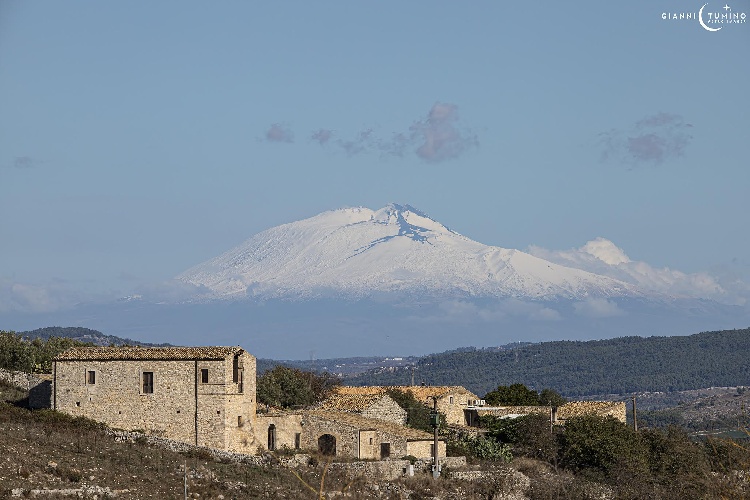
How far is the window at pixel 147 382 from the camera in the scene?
55.7 meters

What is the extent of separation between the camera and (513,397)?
270 ft

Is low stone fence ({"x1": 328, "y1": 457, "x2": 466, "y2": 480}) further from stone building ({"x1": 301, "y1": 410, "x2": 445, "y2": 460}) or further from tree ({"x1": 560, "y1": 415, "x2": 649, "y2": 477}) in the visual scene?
tree ({"x1": 560, "y1": 415, "x2": 649, "y2": 477})

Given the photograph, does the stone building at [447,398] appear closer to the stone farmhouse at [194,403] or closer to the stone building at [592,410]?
the stone building at [592,410]

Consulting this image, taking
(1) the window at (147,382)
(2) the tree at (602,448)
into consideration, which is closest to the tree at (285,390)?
(1) the window at (147,382)

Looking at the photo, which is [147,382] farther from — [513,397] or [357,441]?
[513,397]

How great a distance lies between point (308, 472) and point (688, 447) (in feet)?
69.7

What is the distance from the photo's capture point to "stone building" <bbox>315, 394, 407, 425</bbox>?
219ft

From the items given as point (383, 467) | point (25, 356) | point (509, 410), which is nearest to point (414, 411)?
point (509, 410)

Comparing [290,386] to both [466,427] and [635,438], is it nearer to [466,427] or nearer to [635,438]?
[466,427]

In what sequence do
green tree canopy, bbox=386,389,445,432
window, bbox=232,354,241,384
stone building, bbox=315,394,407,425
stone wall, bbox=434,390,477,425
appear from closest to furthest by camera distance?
window, bbox=232,354,241,384 → stone building, bbox=315,394,407,425 → green tree canopy, bbox=386,389,445,432 → stone wall, bbox=434,390,477,425

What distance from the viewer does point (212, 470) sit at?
164 ft

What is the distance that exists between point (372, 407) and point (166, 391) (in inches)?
570

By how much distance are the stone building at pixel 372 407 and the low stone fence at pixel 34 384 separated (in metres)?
13.3

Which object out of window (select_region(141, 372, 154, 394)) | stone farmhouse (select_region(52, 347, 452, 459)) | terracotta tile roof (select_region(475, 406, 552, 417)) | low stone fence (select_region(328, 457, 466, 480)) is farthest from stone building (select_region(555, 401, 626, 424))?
window (select_region(141, 372, 154, 394))
